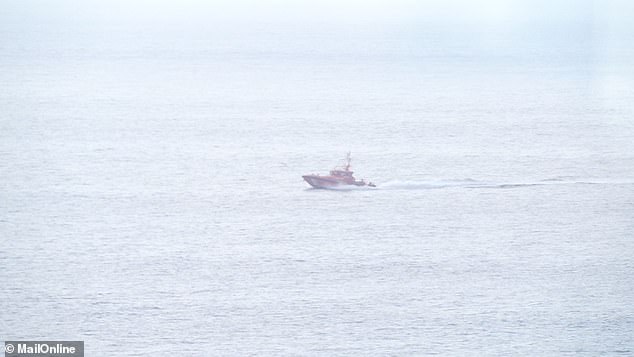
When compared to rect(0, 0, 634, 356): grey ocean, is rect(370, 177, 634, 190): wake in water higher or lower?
higher

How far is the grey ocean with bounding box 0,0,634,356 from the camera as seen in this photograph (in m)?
38.9

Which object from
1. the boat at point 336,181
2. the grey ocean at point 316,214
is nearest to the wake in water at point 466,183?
the grey ocean at point 316,214

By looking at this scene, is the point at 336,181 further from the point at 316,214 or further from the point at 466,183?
the point at 466,183

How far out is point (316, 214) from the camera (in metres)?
51.4

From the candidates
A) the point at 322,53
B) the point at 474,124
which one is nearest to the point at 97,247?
the point at 474,124

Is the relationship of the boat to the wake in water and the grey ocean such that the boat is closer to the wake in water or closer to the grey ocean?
the grey ocean

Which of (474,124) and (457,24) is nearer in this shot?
(474,124)

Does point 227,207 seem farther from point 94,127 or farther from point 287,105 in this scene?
point 287,105

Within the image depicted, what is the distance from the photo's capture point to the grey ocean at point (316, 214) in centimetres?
3888

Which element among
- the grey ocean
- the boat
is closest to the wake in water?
the grey ocean

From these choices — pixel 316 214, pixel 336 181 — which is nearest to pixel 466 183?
pixel 336 181

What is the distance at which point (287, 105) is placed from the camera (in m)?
80.5

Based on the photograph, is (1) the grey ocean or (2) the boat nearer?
(1) the grey ocean

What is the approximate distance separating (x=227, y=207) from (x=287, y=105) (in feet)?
92.2
